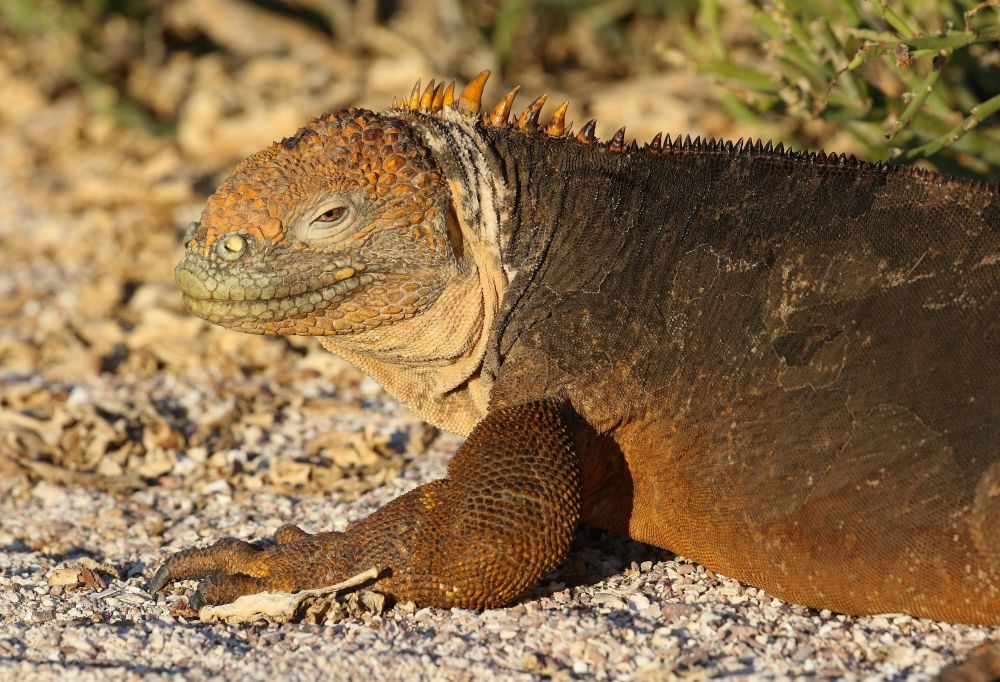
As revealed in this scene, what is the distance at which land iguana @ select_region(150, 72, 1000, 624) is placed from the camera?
3.90 m

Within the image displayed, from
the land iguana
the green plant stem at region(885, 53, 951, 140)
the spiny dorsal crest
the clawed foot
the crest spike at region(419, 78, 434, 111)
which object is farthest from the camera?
the green plant stem at region(885, 53, 951, 140)

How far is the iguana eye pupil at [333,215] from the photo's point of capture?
4.42m

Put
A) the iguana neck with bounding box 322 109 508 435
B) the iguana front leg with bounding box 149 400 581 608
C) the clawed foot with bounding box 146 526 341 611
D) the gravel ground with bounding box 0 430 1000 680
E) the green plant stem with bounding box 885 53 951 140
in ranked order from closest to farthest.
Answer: the gravel ground with bounding box 0 430 1000 680 → the iguana front leg with bounding box 149 400 581 608 → the clawed foot with bounding box 146 526 341 611 → the iguana neck with bounding box 322 109 508 435 → the green plant stem with bounding box 885 53 951 140

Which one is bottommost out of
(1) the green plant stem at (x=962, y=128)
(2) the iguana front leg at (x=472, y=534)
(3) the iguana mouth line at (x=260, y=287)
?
(2) the iguana front leg at (x=472, y=534)

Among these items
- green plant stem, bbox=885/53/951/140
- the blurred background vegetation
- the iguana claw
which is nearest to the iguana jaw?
the iguana claw

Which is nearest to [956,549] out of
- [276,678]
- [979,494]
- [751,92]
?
[979,494]

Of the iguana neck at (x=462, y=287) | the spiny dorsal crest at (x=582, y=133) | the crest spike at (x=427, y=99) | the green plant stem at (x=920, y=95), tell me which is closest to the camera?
the spiny dorsal crest at (x=582, y=133)

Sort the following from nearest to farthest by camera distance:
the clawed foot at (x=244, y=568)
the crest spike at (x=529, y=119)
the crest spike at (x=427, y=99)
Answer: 1. the clawed foot at (x=244, y=568)
2. the crest spike at (x=529, y=119)
3. the crest spike at (x=427, y=99)

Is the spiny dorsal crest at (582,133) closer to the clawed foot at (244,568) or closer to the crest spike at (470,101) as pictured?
the crest spike at (470,101)

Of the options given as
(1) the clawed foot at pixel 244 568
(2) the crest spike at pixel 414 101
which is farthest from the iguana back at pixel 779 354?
(1) the clawed foot at pixel 244 568

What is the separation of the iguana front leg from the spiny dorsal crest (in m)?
1.00

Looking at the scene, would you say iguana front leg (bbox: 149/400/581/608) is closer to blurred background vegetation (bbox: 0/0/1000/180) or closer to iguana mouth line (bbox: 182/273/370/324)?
iguana mouth line (bbox: 182/273/370/324)

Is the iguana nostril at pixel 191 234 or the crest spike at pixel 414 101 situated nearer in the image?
the iguana nostril at pixel 191 234

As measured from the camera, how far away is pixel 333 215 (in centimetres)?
443
